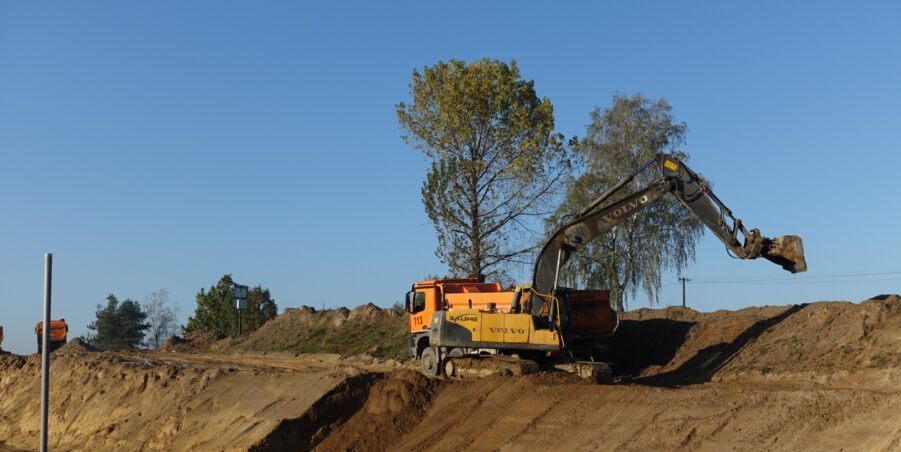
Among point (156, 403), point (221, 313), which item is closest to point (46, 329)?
point (156, 403)

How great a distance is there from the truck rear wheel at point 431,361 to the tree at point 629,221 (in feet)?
65.6

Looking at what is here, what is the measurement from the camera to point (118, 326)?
7825 centimetres

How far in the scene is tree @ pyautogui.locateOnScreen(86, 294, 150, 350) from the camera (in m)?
77.2

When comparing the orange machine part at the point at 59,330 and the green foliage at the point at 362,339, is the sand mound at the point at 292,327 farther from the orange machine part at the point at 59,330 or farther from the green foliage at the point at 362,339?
the orange machine part at the point at 59,330

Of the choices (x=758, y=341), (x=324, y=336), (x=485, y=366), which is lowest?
(x=485, y=366)

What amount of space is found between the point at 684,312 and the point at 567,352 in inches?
388

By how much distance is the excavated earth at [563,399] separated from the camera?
13.8 m

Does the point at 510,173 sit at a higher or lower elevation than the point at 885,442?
higher

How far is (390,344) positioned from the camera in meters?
37.5

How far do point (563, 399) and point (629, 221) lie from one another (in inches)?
1100

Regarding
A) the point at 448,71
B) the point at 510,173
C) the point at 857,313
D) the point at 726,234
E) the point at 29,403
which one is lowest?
the point at 29,403

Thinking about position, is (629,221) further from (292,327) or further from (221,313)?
(221,313)

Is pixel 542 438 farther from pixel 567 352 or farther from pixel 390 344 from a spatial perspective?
pixel 390 344

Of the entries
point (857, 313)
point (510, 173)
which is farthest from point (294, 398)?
point (510, 173)
